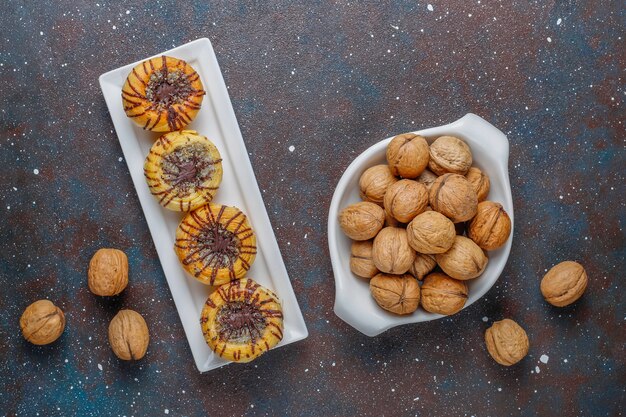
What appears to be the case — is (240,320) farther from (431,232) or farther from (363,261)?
(431,232)

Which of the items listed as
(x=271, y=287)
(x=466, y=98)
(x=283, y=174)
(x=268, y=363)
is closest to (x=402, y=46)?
(x=466, y=98)

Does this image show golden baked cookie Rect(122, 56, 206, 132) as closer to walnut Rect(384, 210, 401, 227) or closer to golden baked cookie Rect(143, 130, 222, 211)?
golden baked cookie Rect(143, 130, 222, 211)

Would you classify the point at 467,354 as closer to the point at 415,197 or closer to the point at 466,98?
the point at 415,197

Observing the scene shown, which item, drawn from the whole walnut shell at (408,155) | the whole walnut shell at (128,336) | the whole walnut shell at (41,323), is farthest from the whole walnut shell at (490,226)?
the whole walnut shell at (41,323)

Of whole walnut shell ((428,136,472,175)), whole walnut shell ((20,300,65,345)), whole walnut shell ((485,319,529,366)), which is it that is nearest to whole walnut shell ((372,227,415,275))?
whole walnut shell ((428,136,472,175))

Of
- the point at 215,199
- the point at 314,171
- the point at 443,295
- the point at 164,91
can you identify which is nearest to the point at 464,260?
the point at 443,295
